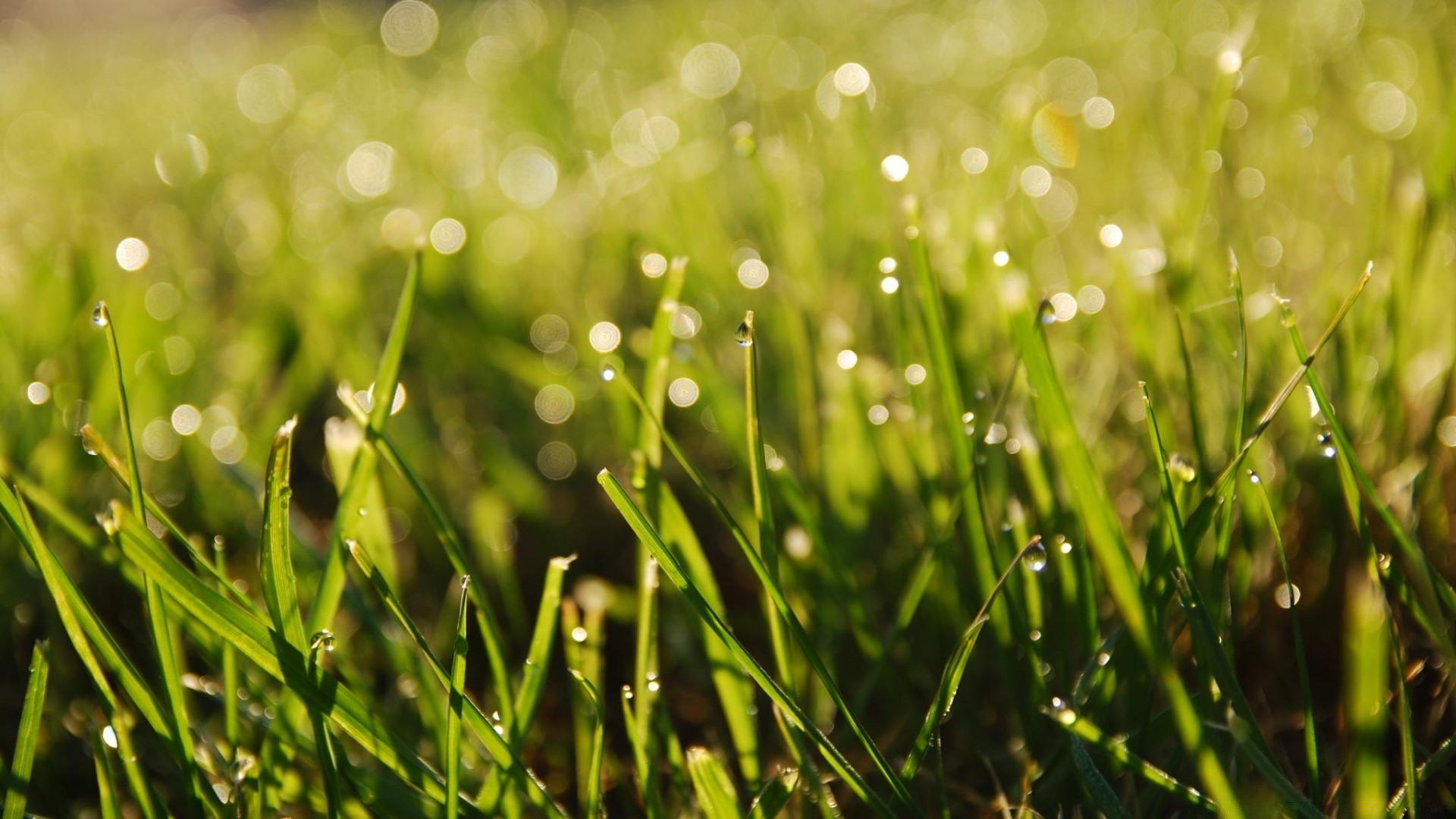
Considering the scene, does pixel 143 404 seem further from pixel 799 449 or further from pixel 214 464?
pixel 799 449

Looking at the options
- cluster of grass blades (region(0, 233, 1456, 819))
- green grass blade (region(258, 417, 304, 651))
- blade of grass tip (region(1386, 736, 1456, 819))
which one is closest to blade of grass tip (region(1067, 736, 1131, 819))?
cluster of grass blades (region(0, 233, 1456, 819))

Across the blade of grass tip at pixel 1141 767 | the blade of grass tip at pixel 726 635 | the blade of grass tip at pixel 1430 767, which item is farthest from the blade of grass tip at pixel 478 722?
the blade of grass tip at pixel 1430 767

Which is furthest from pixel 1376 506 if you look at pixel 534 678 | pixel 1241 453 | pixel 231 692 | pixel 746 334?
pixel 231 692

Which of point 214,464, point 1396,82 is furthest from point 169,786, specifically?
point 1396,82

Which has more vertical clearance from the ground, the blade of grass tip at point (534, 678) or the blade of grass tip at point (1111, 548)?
the blade of grass tip at point (1111, 548)

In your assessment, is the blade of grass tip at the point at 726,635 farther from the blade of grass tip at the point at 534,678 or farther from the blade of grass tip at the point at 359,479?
the blade of grass tip at the point at 359,479

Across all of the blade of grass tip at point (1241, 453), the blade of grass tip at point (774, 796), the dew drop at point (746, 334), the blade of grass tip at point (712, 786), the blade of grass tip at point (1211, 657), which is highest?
the dew drop at point (746, 334)

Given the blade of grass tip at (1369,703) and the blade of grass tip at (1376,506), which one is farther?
the blade of grass tip at (1376,506)

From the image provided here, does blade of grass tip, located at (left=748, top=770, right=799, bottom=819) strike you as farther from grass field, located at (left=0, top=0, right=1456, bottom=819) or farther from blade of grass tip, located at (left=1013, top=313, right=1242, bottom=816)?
blade of grass tip, located at (left=1013, top=313, right=1242, bottom=816)
